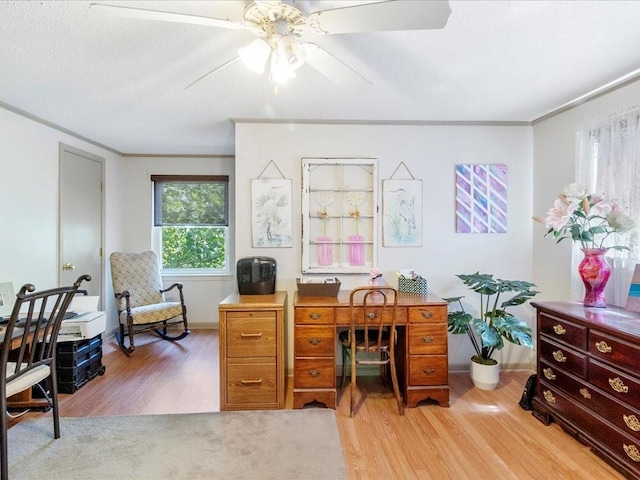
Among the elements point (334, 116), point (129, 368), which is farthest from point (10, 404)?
point (334, 116)

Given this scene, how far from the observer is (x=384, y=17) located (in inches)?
51.4

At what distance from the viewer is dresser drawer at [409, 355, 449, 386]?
8.27 ft

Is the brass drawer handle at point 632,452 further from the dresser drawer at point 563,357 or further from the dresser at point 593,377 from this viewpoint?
the dresser drawer at point 563,357

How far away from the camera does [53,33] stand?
1.75 meters

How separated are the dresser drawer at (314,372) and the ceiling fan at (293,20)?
1874 millimetres

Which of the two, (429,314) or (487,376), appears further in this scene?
(487,376)

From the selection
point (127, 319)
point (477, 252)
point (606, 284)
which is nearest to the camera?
point (606, 284)

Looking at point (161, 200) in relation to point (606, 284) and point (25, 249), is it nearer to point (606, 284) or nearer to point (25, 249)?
A: point (25, 249)

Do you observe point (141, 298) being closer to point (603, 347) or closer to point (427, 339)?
point (427, 339)

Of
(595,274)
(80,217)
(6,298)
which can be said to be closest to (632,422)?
(595,274)

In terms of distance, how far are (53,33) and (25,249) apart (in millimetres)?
2034

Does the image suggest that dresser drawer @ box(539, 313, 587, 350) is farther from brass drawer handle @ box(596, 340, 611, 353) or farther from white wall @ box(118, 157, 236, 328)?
white wall @ box(118, 157, 236, 328)

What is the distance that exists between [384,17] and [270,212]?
2.00 m

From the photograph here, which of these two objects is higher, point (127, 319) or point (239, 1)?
point (239, 1)
